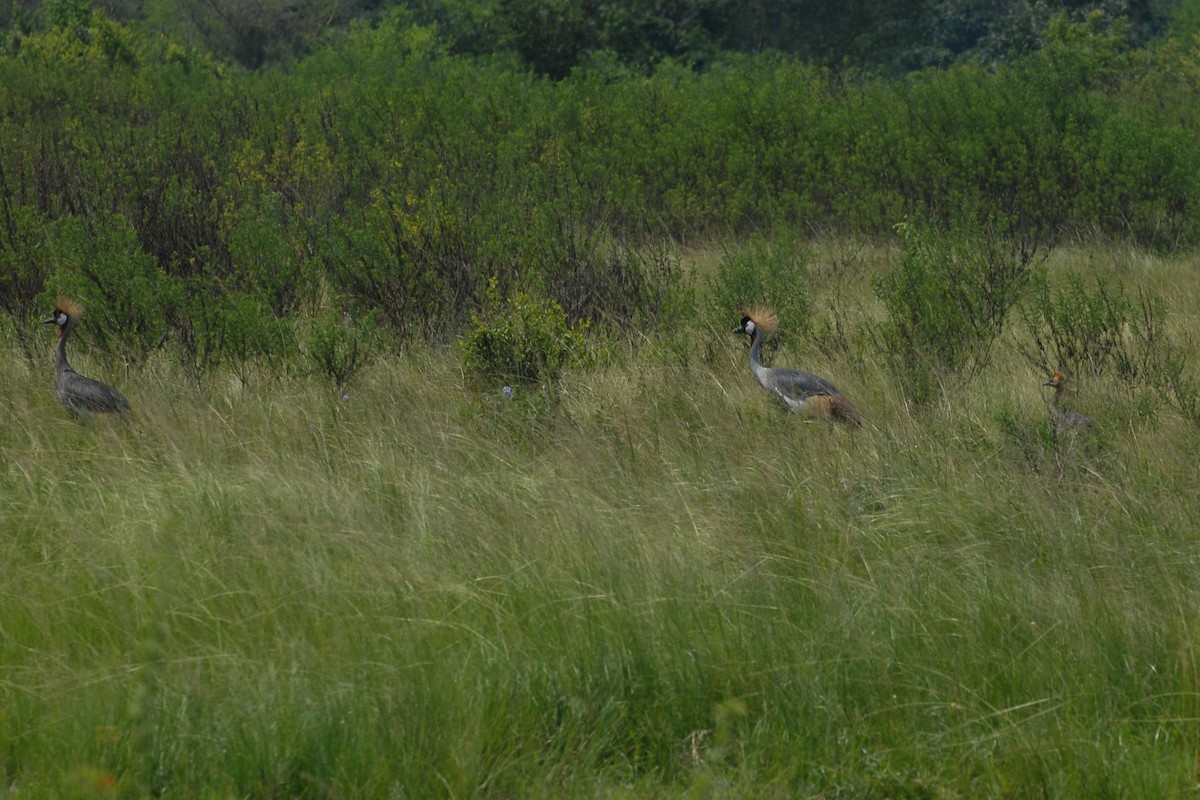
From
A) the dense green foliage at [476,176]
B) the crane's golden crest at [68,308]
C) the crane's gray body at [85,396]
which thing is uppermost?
the crane's golden crest at [68,308]

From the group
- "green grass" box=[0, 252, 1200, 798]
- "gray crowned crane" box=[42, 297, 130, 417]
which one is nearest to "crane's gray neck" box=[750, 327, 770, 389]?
"green grass" box=[0, 252, 1200, 798]

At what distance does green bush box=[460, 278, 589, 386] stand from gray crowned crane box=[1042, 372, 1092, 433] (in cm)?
238

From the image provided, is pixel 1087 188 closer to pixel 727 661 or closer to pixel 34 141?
pixel 34 141

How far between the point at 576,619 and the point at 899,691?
0.90m

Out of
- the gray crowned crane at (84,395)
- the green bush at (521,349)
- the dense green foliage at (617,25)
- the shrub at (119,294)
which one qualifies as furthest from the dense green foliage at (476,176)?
the dense green foliage at (617,25)

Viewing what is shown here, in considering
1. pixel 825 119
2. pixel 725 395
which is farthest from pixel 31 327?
pixel 825 119

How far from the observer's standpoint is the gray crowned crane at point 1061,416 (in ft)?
19.6

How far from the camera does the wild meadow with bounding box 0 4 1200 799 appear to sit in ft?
11.2

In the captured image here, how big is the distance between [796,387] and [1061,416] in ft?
4.06

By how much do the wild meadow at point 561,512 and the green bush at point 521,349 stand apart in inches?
0.9

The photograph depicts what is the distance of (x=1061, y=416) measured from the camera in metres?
6.13

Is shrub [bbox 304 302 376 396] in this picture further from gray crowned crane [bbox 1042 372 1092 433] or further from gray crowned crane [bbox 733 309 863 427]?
gray crowned crane [bbox 1042 372 1092 433]

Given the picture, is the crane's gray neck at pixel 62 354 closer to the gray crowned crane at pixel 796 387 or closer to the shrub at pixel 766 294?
the gray crowned crane at pixel 796 387

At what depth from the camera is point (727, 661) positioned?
377cm
